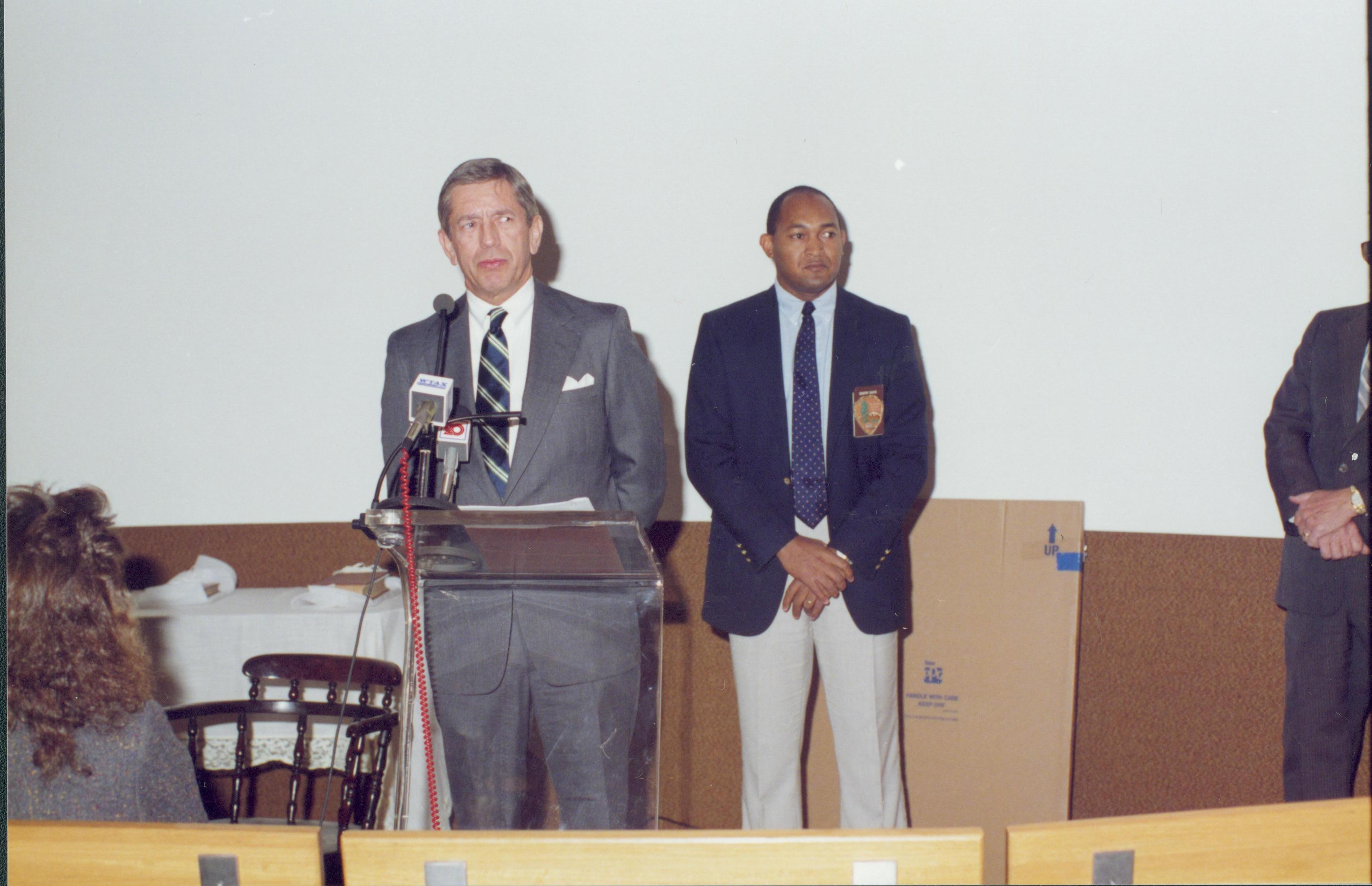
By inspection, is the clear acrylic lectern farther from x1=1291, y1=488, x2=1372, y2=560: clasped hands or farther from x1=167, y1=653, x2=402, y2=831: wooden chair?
x1=1291, y1=488, x2=1372, y2=560: clasped hands

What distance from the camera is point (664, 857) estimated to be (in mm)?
1064

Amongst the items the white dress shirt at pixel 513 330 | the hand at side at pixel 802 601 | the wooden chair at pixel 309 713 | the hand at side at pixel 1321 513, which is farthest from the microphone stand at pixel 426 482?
the hand at side at pixel 1321 513

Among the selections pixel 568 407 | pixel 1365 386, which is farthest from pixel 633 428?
pixel 1365 386

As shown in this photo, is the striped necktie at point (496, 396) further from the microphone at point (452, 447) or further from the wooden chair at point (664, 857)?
the wooden chair at point (664, 857)

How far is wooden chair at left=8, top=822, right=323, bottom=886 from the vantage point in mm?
1076

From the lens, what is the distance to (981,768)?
2654 millimetres

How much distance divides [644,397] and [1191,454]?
5.35 ft

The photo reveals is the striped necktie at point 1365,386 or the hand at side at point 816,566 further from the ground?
the striped necktie at point 1365,386

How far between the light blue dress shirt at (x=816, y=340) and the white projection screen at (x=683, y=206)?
0.37 meters

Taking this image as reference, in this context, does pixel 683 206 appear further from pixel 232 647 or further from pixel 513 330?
pixel 232 647

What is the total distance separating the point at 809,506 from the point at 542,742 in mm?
1000

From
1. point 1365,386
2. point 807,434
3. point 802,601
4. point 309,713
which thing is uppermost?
point 1365,386

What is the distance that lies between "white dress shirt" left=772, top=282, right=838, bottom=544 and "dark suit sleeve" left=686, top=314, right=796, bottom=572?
0.11 m

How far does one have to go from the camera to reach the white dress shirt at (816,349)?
2.33 m
